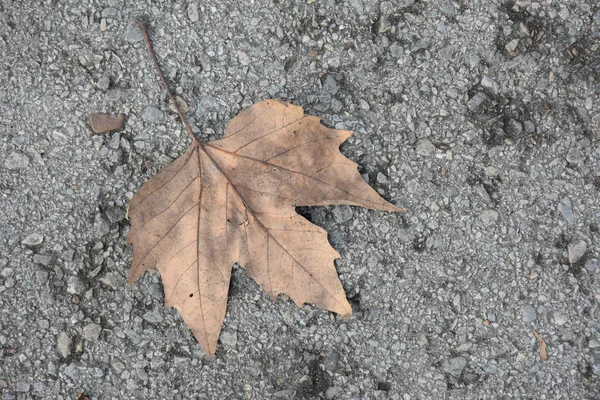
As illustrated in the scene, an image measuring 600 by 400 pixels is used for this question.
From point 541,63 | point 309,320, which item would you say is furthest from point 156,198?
point 541,63

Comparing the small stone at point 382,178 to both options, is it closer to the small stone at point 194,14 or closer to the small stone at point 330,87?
the small stone at point 330,87

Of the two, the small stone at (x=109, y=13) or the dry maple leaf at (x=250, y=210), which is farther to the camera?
the small stone at (x=109, y=13)

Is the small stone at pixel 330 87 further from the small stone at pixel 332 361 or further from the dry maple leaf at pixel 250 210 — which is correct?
the small stone at pixel 332 361

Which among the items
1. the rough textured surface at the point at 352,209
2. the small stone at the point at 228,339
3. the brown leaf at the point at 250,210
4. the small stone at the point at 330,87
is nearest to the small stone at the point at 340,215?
the rough textured surface at the point at 352,209

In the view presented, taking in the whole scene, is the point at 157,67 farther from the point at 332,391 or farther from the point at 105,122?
the point at 332,391

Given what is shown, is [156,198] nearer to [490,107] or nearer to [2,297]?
[2,297]

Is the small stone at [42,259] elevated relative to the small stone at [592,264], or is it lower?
lower

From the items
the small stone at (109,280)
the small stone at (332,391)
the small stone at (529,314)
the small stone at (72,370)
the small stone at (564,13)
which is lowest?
the small stone at (72,370)

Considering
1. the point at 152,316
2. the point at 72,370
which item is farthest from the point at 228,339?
the point at 72,370

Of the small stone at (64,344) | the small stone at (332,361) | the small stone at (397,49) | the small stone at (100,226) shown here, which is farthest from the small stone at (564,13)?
the small stone at (64,344)
